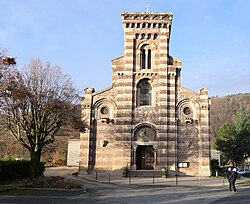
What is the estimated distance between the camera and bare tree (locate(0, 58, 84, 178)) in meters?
22.6

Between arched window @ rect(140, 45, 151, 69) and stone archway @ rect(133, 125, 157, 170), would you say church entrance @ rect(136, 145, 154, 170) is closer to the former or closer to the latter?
stone archway @ rect(133, 125, 157, 170)

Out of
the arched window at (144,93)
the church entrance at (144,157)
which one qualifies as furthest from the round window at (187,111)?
the church entrance at (144,157)

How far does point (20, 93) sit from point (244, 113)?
150ft

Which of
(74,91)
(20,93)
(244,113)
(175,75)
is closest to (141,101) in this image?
(175,75)

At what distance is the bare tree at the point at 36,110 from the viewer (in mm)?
22578

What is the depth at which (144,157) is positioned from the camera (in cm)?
3447

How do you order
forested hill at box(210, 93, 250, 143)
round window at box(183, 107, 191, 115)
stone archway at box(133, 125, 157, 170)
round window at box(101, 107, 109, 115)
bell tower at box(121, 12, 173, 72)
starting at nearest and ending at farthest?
stone archway at box(133, 125, 157, 170), round window at box(183, 107, 191, 115), round window at box(101, 107, 109, 115), bell tower at box(121, 12, 173, 72), forested hill at box(210, 93, 250, 143)

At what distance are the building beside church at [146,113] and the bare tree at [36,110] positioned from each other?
32.2ft

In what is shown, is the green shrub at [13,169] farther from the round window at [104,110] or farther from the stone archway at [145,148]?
the stone archway at [145,148]

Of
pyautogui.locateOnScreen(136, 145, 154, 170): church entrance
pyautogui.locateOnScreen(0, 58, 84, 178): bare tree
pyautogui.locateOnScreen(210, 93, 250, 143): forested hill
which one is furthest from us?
pyautogui.locateOnScreen(210, 93, 250, 143): forested hill

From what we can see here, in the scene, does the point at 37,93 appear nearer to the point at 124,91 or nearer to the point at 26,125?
the point at 26,125

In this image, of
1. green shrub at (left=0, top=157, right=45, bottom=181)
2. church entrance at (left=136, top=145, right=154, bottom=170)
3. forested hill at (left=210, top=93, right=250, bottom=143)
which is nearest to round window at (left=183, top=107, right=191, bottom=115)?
church entrance at (left=136, top=145, right=154, bottom=170)

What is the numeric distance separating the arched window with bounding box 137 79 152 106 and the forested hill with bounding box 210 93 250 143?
67.9 m

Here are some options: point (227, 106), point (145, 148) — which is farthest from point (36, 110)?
point (227, 106)
